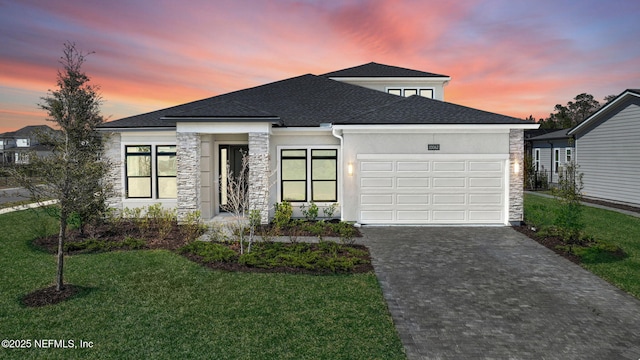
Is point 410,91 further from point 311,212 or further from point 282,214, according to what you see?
point 282,214

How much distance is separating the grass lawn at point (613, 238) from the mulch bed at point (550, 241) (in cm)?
26

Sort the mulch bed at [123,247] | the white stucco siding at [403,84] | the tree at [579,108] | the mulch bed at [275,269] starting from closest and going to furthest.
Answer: the mulch bed at [123,247], the mulch bed at [275,269], the white stucco siding at [403,84], the tree at [579,108]

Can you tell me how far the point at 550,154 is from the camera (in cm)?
3033

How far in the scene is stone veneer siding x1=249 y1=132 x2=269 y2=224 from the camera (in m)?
12.7

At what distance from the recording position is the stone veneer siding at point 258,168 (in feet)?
41.7

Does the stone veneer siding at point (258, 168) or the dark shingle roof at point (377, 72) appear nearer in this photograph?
the stone veneer siding at point (258, 168)

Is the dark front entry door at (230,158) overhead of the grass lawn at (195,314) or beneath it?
overhead

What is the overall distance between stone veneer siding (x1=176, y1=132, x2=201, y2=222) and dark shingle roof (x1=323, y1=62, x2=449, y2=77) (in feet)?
38.6

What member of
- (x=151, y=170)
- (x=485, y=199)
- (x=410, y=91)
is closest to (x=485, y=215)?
(x=485, y=199)

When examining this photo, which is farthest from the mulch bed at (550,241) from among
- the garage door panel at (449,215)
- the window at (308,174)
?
the window at (308,174)

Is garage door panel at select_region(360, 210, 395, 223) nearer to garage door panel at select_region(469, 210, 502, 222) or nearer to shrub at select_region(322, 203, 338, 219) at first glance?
shrub at select_region(322, 203, 338, 219)

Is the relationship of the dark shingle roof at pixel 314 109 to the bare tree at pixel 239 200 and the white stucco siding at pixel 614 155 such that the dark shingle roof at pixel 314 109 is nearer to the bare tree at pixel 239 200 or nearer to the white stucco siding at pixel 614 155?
the bare tree at pixel 239 200

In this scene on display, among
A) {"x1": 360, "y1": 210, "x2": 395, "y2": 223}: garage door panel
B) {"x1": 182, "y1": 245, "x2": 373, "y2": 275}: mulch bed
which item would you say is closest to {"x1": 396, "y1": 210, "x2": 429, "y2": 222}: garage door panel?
{"x1": 360, "y1": 210, "x2": 395, "y2": 223}: garage door panel

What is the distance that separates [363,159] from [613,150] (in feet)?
51.3
